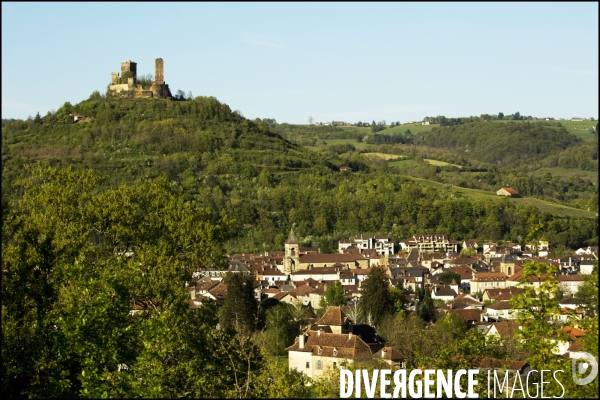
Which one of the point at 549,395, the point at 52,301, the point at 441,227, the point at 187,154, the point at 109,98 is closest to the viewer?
the point at 549,395

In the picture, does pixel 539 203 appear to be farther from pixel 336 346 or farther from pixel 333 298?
pixel 336 346

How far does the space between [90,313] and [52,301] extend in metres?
2.83

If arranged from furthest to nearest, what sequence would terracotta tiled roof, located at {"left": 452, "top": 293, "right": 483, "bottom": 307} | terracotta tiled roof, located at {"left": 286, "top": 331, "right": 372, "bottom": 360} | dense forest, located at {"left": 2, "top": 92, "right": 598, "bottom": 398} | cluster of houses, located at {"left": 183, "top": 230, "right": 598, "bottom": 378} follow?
terracotta tiled roof, located at {"left": 452, "top": 293, "right": 483, "bottom": 307} < cluster of houses, located at {"left": 183, "top": 230, "right": 598, "bottom": 378} < terracotta tiled roof, located at {"left": 286, "top": 331, "right": 372, "bottom": 360} < dense forest, located at {"left": 2, "top": 92, "right": 598, "bottom": 398}

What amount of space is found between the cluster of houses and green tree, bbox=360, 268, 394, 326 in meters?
3.67

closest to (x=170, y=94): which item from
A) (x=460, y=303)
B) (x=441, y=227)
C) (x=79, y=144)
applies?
(x=79, y=144)

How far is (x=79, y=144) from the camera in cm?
11531

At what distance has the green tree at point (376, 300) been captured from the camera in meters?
49.7

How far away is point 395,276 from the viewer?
246 feet

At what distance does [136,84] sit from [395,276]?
6667cm

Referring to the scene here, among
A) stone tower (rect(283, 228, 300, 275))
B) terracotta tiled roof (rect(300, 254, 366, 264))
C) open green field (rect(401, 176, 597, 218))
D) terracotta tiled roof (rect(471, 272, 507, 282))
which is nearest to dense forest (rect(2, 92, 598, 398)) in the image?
open green field (rect(401, 176, 597, 218))

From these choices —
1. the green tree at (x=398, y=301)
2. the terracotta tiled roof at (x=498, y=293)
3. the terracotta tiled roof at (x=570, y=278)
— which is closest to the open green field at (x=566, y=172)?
the terracotta tiled roof at (x=570, y=278)

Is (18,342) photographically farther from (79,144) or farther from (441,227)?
(79,144)

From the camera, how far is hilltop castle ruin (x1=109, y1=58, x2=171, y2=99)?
425 ft

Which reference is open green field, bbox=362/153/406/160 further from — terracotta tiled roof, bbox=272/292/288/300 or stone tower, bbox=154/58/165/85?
terracotta tiled roof, bbox=272/292/288/300
